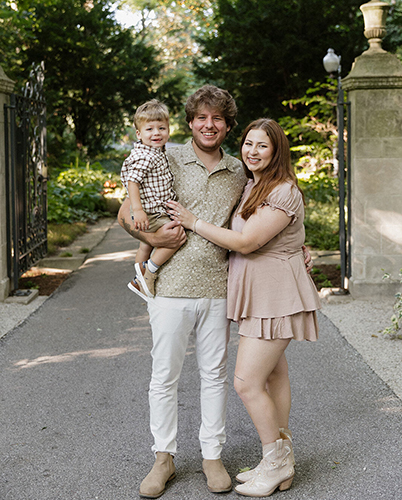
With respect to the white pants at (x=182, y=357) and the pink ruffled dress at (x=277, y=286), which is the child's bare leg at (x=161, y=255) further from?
the pink ruffled dress at (x=277, y=286)

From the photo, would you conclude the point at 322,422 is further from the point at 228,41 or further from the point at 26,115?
the point at 228,41

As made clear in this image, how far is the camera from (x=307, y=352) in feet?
17.1

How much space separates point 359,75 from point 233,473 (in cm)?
506

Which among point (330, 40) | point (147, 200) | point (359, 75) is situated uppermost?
point (330, 40)

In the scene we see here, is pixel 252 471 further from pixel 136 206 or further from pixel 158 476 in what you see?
pixel 136 206

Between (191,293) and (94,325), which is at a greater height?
(191,293)

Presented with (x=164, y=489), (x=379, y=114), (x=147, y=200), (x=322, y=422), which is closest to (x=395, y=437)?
(x=322, y=422)

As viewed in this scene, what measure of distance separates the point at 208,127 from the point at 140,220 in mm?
557

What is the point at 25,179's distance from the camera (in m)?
7.87

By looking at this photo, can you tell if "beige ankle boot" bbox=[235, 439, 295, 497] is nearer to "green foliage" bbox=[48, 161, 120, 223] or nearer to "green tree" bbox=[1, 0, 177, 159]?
"green foliage" bbox=[48, 161, 120, 223]

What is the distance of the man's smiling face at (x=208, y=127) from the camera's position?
9.43ft

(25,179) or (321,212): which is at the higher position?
(25,179)

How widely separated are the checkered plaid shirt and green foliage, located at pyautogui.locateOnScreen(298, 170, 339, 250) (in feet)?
20.6

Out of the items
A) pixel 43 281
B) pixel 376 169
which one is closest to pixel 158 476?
pixel 376 169
